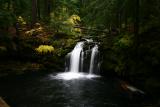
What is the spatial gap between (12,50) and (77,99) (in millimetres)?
10550

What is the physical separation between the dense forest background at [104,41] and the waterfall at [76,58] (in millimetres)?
696

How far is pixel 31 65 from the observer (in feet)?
79.6

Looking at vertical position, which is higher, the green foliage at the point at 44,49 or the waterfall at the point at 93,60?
the green foliage at the point at 44,49

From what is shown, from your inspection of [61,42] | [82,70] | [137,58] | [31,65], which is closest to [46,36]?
[61,42]

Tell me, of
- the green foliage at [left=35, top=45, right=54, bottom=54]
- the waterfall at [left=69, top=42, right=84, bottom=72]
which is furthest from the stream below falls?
the green foliage at [left=35, top=45, right=54, bottom=54]

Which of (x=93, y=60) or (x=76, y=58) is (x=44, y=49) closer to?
(x=76, y=58)

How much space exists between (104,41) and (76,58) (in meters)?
2.96

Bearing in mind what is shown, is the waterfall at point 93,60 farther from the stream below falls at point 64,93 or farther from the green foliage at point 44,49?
the green foliage at point 44,49

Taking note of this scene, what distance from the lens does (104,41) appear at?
23953 mm

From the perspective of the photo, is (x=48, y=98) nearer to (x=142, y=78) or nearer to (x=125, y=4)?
(x=142, y=78)

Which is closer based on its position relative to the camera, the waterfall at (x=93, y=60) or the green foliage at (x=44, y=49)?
the waterfall at (x=93, y=60)

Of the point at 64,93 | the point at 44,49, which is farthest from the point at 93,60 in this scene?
the point at 64,93

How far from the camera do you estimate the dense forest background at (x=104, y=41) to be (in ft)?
59.6

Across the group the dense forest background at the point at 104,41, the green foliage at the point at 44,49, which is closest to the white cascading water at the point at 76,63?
the dense forest background at the point at 104,41
